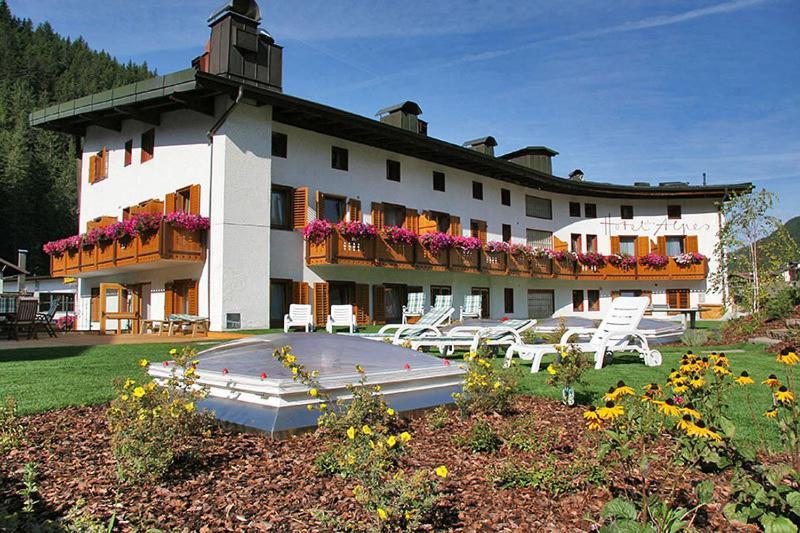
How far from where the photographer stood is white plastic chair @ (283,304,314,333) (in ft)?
54.3

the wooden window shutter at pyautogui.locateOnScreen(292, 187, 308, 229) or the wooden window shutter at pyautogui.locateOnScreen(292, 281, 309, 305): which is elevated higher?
the wooden window shutter at pyautogui.locateOnScreen(292, 187, 308, 229)

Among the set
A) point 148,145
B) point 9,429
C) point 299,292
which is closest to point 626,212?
point 299,292

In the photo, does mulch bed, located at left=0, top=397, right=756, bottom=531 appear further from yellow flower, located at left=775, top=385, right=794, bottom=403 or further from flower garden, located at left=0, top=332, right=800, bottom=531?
yellow flower, located at left=775, top=385, right=794, bottom=403

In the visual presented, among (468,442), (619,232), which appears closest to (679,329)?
(468,442)

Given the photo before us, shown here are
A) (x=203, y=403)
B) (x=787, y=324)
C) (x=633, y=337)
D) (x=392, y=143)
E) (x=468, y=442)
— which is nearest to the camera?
(x=468, y=442)

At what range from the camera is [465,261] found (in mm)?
23141

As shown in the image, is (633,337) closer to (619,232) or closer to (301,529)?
(301,529)

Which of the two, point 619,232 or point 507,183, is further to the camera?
point 619,232

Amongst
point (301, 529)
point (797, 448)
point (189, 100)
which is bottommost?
point (301, 529)

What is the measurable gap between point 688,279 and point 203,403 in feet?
103

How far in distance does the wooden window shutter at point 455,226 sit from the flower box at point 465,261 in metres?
1.13

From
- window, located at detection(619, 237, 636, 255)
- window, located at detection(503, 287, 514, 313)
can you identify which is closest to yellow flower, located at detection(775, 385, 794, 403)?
window, located at detection(503, 287, 514, 313)

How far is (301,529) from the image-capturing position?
9.73 feet

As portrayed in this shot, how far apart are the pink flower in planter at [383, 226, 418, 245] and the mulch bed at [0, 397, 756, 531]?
15322 mm
